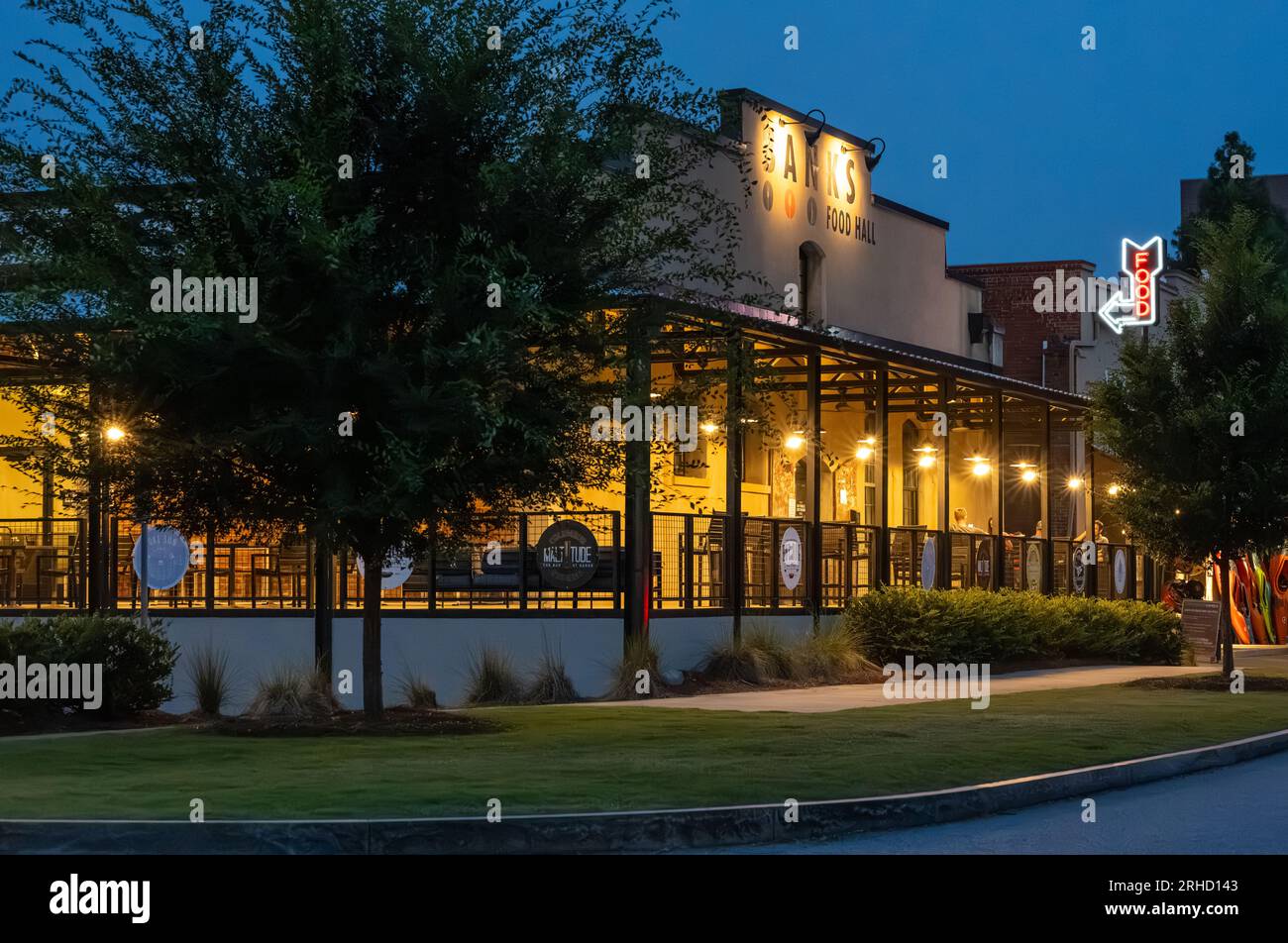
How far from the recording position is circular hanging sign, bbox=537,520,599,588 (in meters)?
23.1

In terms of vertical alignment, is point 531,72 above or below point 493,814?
above

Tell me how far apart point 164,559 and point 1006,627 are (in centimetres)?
1244

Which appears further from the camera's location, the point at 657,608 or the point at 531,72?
the point at 657,608

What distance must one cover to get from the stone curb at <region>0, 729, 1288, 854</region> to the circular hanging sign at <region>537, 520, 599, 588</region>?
461 inches

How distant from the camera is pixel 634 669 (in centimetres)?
2194

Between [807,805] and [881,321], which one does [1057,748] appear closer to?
[807,805]

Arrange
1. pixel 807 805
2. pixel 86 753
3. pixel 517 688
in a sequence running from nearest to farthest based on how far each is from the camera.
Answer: pixel 807 805 → pixel 86 753 → pixel 517 688

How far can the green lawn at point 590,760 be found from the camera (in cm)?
1106

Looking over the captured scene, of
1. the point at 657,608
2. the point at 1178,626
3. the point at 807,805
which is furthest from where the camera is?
the point at 1178,626

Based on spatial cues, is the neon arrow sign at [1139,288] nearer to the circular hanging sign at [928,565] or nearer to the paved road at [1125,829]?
the circular hanging sign at [928,565]

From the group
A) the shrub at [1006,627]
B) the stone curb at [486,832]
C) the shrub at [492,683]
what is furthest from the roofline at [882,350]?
the stone curb at [486,832]

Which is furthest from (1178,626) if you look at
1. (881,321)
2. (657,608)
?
(657,608)

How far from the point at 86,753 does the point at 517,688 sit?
7.64m

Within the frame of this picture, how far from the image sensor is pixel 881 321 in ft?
113
